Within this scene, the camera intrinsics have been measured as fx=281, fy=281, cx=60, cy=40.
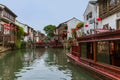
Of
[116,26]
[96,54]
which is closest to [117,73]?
[96,54]

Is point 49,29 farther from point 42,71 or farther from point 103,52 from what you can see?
point 103,52

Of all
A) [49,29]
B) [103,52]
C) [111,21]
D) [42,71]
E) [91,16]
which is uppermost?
[49,29]

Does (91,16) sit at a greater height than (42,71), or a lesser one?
greater

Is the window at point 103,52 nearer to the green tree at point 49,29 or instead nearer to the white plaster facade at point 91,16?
the white plaster facade at point 91,16

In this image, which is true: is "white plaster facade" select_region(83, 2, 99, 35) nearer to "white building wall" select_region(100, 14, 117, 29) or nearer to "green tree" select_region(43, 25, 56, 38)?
"white building wall" select_region(100, 14, 117, 29)

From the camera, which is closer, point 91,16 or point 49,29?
point 91,16

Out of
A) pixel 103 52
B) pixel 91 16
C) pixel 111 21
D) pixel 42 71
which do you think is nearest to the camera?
pixel 103 52

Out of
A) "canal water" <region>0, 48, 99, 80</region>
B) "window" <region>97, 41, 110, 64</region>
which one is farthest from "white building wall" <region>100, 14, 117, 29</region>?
"window" <region>97, 41, 110, 64</region>

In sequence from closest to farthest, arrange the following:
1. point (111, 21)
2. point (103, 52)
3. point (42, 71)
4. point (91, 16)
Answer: point (103, 52), point (42, 71), point (111, 21), point (91, 16)

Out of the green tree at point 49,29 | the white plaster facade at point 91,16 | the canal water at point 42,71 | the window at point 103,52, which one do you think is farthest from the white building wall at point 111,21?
the green tree at point 49,29

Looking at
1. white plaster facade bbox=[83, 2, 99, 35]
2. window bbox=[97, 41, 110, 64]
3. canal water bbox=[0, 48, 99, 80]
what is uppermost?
white plaster facade bbox=[83, 2, 99, 35]

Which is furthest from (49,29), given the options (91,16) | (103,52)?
(103,52)

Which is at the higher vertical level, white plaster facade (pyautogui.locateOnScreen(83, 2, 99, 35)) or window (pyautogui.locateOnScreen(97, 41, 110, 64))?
white plaster facade (pyautogui.locateOnScreen(83, 2, 99, 35))

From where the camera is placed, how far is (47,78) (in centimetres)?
1484
